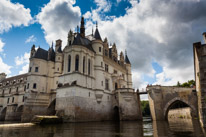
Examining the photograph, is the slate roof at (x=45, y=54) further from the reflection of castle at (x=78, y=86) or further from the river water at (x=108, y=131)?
the river water at (x=108, y=131)

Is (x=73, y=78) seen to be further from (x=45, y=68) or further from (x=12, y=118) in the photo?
(x=12, y=118)

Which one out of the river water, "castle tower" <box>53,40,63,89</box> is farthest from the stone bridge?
"castle tower" <box>53,40,63,89</box>

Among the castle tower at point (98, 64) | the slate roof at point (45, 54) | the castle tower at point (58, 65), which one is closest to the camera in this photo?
the castle tower at point (98, 64)

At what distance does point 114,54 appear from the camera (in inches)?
1666

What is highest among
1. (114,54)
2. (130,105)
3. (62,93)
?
(114,54)

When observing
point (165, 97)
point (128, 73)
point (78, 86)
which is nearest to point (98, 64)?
point (78, 86)

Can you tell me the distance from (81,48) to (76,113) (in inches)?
491

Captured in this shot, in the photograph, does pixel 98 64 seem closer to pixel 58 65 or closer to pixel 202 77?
pixel 58 65

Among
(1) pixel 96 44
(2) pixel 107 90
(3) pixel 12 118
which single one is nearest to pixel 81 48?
(1) pixel 96 44

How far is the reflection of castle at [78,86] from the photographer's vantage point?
2773 cm

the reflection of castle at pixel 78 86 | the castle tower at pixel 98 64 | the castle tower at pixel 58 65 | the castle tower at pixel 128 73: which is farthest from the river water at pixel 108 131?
the castle tower at pixel 128 73

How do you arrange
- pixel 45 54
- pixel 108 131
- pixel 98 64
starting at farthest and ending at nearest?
pixel 45 54, pixel 98 64, pixel 108 131

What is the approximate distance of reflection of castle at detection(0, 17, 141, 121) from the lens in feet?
91.0

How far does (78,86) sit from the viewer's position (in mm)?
27297
